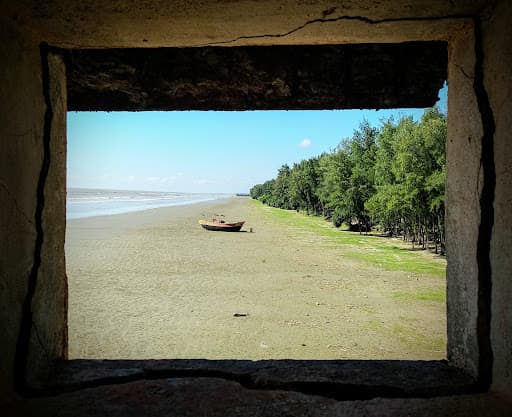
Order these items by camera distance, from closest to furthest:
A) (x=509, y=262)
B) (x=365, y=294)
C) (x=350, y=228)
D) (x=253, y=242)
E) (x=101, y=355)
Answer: (x=509, y=262) < (x=101, y=355) < (x=365, y=294) < (x=253, y=242) < (x=350, y=228)

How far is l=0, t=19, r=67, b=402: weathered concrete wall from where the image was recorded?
75.4 inches

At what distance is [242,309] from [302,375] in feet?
27.1

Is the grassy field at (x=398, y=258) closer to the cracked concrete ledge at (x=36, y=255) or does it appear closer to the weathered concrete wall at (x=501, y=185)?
the weathered concrete wall at (x=501, y=185)

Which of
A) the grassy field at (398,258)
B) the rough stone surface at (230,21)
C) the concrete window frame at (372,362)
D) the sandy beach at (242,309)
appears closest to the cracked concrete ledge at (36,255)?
the concrete window frame at (372,362)

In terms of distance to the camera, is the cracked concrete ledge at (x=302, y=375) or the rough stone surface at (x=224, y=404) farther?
the cracked concrete ledge at (x=302, y=375)

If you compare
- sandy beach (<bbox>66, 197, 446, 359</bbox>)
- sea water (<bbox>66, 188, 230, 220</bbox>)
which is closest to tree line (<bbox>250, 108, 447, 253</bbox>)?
sandy beach (<bbox>66, 197, 446, 359</bbox>)

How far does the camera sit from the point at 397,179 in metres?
21.9

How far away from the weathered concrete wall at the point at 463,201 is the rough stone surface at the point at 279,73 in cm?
53

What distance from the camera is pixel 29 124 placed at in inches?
83.6

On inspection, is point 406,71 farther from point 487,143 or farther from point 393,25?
point 487,143

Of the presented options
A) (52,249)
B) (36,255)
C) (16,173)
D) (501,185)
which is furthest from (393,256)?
(16,173)

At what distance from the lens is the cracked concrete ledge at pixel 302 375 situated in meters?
2.11

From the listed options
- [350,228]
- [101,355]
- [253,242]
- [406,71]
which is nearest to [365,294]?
[101,355]

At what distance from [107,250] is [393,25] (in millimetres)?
20225
